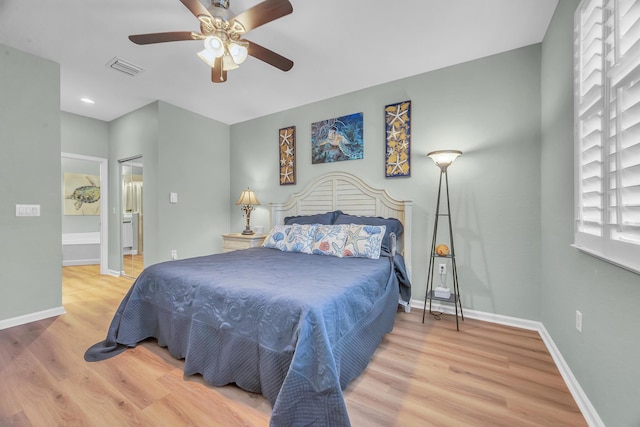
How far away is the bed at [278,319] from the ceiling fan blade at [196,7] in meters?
1.71

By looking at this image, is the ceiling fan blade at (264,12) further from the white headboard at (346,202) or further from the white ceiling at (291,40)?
the white headboard at (346,202)

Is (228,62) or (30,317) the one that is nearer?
(228,62)

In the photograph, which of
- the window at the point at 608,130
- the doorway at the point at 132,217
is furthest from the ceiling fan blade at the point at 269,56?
the doorway at the point at 132,217

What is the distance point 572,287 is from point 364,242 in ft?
4.85

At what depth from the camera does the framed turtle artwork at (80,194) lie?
534cm

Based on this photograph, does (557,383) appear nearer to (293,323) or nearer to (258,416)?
(293,323)

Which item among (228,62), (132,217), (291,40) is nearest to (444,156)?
(291,40)

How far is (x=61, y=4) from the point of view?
78.1 inches

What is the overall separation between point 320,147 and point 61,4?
2.62 metres

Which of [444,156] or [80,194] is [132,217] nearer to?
[80,194]

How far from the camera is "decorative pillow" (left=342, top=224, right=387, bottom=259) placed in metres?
2.51

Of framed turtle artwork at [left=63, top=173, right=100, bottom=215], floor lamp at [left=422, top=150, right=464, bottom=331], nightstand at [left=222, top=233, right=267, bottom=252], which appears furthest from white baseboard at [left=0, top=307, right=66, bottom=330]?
floor lamp at [left=422, top=150, right=464, bottom=331]

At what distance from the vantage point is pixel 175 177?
3791 millimetres

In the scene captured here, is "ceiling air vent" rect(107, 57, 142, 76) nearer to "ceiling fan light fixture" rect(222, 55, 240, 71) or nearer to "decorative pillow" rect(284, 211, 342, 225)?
"ceiling fan light fixture" rect(222, 55, 240, 71)
